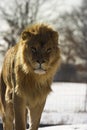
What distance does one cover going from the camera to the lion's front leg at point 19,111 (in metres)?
4.86

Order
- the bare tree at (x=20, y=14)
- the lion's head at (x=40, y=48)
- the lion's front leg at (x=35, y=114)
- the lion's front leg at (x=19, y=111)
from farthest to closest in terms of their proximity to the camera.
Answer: the bare tree at (x=20, y=14) < the lion's front leg at (x=35, y=114) < the lion's front leg at (x=19, y=111) < the lion's head at (x=40, y=48)

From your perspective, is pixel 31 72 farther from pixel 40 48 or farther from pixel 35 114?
pixel 35 114

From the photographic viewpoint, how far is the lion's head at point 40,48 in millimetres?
4430

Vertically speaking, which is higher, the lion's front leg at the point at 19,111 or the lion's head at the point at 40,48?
the lion's head at the point at 40,48

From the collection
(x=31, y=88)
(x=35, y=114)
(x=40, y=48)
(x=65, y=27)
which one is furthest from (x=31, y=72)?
(x=65, y=27)

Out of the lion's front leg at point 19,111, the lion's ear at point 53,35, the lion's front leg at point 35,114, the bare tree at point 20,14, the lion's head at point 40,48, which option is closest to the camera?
the lion's head at point 40,48

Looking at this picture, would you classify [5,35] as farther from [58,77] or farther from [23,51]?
[23,51]

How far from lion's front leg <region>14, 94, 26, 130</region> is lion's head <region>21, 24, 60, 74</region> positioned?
0.43m

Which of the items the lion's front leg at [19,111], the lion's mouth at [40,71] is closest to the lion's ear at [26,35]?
the lion's mouth at [40,71]

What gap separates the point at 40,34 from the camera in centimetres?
465

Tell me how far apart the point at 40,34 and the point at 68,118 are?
18.8ft

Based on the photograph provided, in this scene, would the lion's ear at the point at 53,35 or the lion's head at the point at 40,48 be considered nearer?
the lion's head at the point at 40,48

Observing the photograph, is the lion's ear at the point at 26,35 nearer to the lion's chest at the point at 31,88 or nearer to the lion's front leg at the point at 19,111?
the lion's chest at the point at 31,88

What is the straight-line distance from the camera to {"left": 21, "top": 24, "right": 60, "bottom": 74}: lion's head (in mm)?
4430
